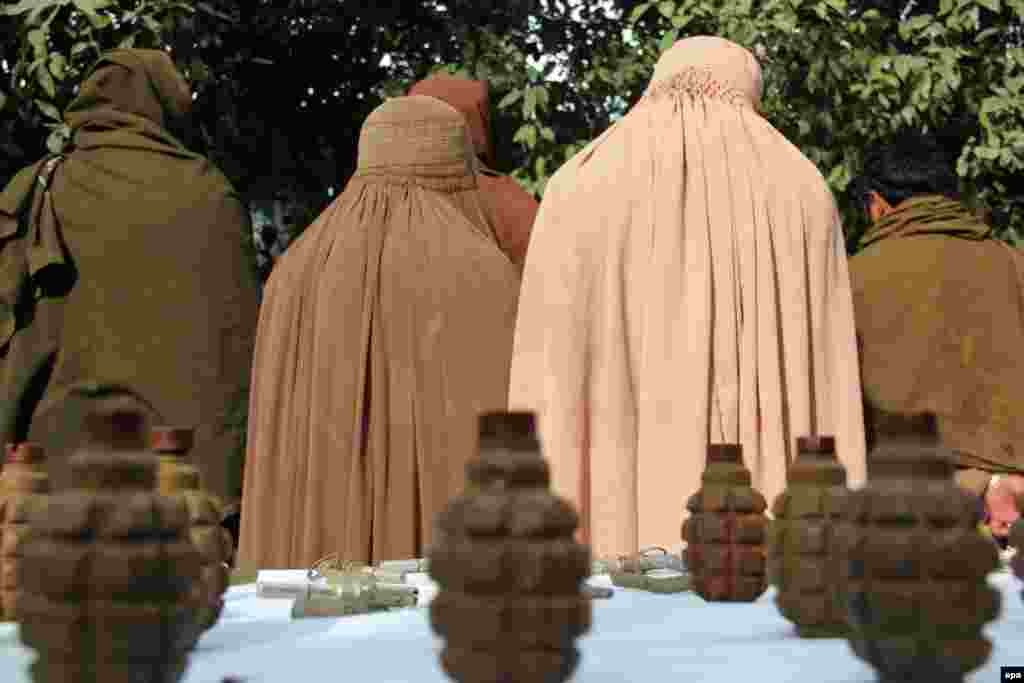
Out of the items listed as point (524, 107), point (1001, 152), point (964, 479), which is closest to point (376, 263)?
point (964, 479)

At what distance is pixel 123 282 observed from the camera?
19.5 feet

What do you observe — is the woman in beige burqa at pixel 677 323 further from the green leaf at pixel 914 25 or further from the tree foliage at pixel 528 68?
the green leaf at pixel 914 25

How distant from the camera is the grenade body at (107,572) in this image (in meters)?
1.76

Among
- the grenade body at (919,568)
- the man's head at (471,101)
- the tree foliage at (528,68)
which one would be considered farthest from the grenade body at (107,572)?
the tree foliage at (528,68)

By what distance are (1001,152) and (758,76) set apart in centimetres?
308

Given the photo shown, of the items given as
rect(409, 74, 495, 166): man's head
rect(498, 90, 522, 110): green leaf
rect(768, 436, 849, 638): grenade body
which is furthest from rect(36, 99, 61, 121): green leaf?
rect(768, 436, 849, 638): grenade body

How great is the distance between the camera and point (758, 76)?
219 inches

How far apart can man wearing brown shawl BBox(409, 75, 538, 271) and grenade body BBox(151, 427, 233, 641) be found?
373cm

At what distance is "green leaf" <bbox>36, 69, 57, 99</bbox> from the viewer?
759cm

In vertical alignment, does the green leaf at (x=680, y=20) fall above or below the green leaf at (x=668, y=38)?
above

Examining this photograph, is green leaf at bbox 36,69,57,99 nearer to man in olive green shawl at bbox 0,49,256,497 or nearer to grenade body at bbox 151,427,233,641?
man in olive green shawl at bbox 0,49,256,497

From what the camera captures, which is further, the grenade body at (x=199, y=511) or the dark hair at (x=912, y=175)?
the dark hair at (x=912, y=175)

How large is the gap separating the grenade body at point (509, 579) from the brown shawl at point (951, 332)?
3.61 m

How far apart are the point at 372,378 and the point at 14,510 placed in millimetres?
3061
